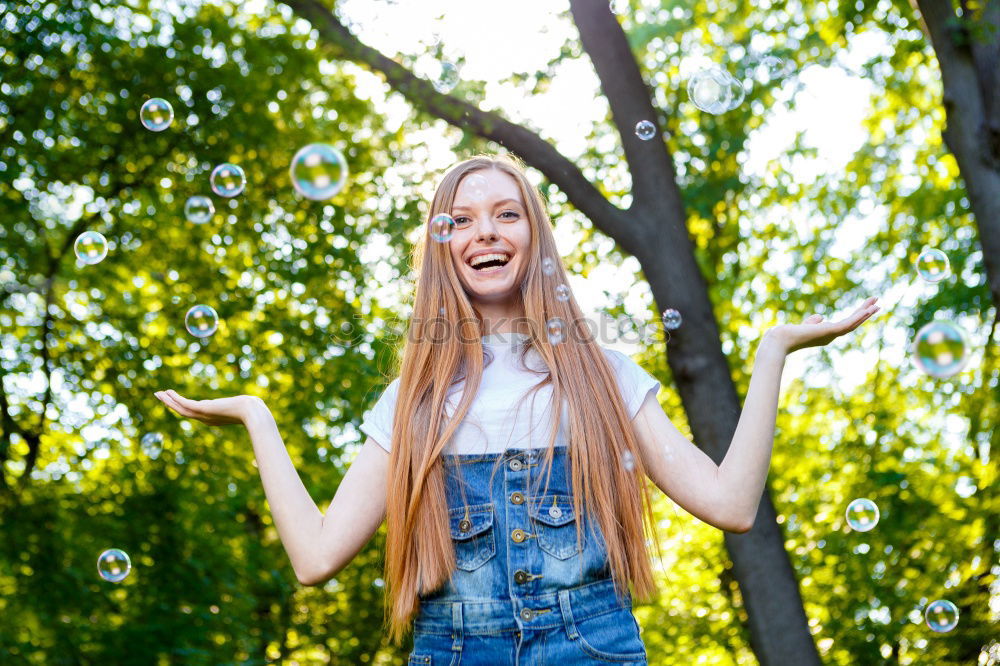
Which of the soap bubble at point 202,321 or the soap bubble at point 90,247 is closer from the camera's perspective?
the soap bubble at point 202,321

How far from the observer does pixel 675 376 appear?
539 cm

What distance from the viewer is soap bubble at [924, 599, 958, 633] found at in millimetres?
4078

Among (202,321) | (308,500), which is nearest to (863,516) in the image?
(308,500)

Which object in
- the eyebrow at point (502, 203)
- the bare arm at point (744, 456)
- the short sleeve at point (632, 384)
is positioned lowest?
the bare arm at point (744, 456)

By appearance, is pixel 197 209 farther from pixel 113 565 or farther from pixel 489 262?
pixel 489 262

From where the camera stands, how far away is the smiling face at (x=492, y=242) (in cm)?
229

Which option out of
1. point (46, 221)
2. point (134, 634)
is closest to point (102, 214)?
point (46, 221)

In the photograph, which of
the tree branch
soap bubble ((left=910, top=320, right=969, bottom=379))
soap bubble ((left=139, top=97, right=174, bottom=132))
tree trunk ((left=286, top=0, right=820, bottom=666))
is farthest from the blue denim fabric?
the tree branch

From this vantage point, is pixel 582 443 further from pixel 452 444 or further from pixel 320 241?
pixel 320 241

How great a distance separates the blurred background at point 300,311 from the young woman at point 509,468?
4.79 meters

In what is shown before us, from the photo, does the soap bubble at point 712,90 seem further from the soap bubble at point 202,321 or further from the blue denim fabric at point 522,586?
the blue denim fabric at point 522,586

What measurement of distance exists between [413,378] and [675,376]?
3.36 m

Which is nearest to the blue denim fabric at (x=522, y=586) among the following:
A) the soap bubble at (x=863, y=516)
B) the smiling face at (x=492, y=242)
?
the smiling face at (x=492, y=242)

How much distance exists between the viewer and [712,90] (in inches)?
169
